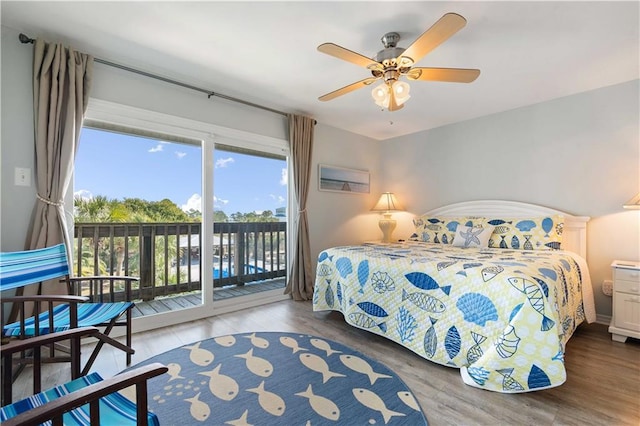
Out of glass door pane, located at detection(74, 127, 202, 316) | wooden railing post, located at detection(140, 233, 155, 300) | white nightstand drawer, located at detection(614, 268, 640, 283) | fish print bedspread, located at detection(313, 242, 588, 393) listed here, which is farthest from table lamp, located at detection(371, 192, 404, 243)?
wooden railing post, located at detection(140, 233, 155, 300)

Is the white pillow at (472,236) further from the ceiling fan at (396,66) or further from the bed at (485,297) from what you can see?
the ceiling fan at (396,66)

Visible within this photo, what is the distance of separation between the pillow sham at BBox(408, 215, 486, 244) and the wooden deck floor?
1.97 meters

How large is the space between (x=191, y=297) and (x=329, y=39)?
2.86m

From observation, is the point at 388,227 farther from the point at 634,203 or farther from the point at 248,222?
the point at 634,203

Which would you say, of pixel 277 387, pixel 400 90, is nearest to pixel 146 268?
pixel 277 387

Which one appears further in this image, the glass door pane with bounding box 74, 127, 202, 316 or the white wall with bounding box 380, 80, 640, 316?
the white wall with bounding box 380, 80, 640, 316

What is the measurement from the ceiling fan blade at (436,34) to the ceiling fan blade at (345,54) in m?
0.21

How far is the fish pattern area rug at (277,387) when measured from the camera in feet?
4.97

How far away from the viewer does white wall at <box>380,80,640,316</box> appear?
279 cm

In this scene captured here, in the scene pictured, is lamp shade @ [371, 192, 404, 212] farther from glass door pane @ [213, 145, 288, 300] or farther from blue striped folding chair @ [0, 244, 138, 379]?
blue striped folding chair @ [0, 244, 138, 379]

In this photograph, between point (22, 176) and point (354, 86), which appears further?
point (354, 86)

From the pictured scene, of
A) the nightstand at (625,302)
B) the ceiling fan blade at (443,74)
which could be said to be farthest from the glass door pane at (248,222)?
the nightstand at (625,302)

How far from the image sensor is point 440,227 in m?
3.69

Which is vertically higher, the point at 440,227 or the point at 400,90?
the point at 400,90
